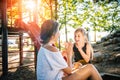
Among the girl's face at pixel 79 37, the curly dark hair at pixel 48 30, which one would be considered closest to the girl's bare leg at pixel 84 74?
the curly dark hair at pixel 48 30

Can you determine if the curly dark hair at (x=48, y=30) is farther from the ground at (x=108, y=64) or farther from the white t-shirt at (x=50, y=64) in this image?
the ground at (x=108, y=64)

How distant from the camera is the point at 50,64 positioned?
300 centimetres

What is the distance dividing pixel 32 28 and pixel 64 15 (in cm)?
1126

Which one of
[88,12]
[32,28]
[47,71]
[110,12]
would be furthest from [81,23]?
[47,71]

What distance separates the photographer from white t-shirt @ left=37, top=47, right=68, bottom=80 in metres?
2.99

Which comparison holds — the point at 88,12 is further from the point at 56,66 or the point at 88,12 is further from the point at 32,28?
the point at 56,66

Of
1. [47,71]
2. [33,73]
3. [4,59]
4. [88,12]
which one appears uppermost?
[88,12]

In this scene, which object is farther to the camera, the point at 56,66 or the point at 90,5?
the point at 90,5

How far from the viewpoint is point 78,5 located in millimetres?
20094

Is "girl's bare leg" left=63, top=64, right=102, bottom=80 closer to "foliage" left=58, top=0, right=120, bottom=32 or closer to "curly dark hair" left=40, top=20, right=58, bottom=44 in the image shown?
"curly dark hair" left=40, top=20, right=58, bottom=44

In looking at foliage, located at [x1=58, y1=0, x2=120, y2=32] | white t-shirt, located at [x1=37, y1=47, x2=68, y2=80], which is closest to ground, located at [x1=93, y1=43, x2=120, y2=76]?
white t-shirt, located at [x1=37, y1=47, x2=68, y2=80]

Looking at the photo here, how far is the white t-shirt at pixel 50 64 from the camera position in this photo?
2.99 m

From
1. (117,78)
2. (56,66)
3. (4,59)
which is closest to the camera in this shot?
(56,66)

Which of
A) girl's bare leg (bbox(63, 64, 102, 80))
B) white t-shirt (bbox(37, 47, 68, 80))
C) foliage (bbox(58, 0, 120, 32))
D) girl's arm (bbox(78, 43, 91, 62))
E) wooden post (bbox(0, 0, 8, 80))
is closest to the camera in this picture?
white t-shirt (bbox(37, 47, 68, 80))
